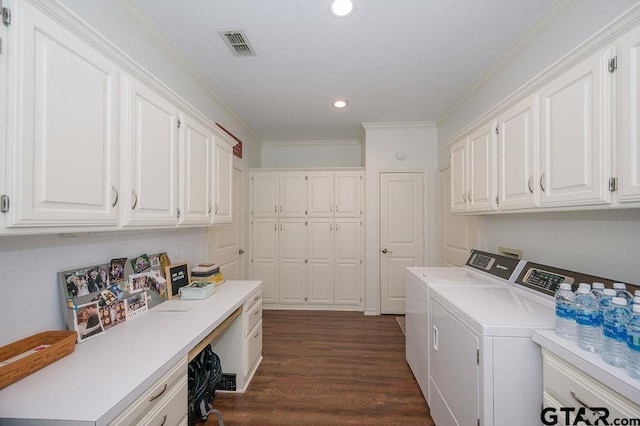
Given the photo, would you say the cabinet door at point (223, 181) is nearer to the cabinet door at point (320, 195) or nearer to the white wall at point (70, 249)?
the white wall at point (70, 249)

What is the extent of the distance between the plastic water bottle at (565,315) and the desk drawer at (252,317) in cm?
194

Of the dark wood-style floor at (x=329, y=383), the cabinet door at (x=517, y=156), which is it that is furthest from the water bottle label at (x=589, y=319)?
the dark wood-style floor at (x=329, y=383)

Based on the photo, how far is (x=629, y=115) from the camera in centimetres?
99

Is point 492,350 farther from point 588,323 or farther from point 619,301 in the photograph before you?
point 619,301

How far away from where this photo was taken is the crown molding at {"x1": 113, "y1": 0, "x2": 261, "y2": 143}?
5.68 feet

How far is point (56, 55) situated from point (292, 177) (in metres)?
3.26

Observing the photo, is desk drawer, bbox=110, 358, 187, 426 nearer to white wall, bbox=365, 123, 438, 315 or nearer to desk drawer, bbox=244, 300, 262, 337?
desk drawer, bbox=244, 300, 262, 337

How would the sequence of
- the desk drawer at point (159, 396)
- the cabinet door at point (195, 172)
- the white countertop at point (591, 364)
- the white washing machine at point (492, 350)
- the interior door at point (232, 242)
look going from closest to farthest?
1. the white countertop at point (591, 364)
2. the desk drawer at point (159, 396)
3. the white washing machine at point (492, 350)
4. the cabinet door at point (195, 172)
5. the interior door at point (232, 242)

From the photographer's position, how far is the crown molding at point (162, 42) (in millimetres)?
1732

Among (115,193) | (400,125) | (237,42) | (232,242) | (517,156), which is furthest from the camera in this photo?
(400,125)

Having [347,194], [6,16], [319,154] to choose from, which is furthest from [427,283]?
[319,154]

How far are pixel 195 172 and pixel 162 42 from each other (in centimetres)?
103

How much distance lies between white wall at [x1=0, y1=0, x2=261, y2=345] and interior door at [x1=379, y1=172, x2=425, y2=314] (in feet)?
8.65

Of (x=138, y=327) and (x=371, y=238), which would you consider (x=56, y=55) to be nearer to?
(x=138, y=327)
